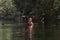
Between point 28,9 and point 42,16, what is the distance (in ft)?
15.3

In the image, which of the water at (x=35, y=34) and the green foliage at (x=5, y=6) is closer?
the water at (x=35, y=34)

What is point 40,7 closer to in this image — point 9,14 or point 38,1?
point 38,1

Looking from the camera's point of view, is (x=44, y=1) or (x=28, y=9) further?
(x=28, y=9)

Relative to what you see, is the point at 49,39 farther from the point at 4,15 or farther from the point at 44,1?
the point at 4,15

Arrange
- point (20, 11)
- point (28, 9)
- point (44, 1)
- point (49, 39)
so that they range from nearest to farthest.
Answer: point (49, 39) < point (44, 1) < point (28, 9) < point (20, 11)

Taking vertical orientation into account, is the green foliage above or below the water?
above

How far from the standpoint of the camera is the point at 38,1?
6775cm

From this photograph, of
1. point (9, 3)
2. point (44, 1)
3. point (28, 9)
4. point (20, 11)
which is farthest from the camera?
point (9, 3)

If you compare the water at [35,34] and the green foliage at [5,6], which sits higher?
the green foliage at [5,6]

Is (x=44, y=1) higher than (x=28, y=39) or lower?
higher

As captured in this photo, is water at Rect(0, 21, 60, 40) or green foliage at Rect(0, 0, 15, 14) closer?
water at Rect(0, 21, 60, 40)

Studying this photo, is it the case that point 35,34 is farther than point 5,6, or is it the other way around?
point 5,6

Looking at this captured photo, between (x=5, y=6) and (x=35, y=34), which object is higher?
(x=5, y=6)

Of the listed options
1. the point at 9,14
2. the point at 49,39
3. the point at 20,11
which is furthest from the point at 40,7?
the point at 49,39
